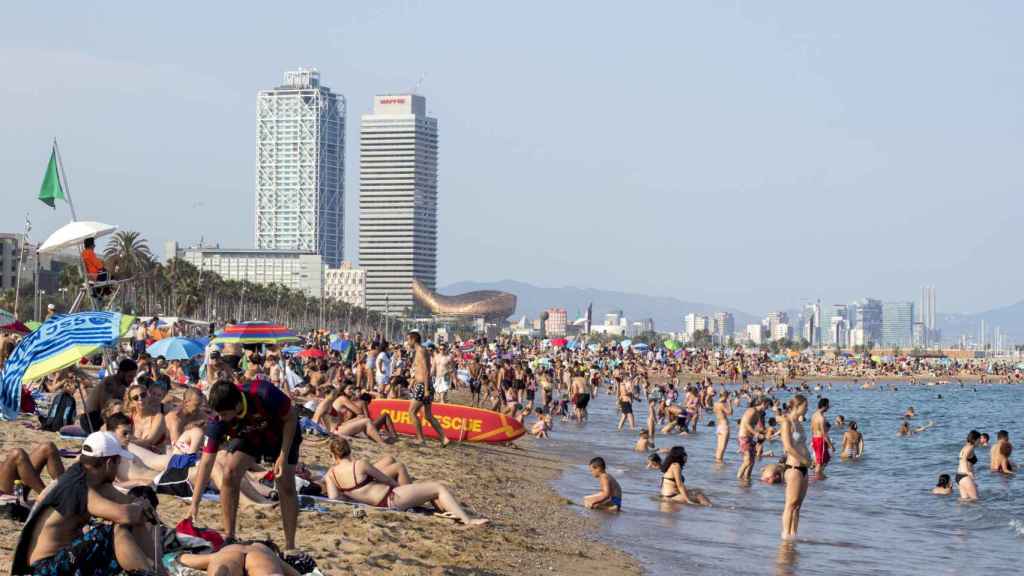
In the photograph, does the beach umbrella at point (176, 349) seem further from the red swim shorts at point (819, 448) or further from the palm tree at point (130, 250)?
the palm tree at point (130, 250)

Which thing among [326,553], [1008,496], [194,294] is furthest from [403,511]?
[194,294]

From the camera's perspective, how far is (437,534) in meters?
10.1

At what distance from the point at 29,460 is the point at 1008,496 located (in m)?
16.7

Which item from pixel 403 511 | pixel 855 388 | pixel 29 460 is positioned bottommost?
pixel 855 388

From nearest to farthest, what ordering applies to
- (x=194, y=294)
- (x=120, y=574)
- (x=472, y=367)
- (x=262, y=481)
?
1. (x=120, y=574)
2. (x=262, y=481)
3. (x=472, y=367)
4. (x=194, y=294)

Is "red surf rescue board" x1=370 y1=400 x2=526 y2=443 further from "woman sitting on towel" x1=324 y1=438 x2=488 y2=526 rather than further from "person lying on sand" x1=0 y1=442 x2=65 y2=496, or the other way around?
"person lying on sand" x1=0 y1=442 x2=65 y2=496

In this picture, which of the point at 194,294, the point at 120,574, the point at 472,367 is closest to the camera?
the point at 120,574

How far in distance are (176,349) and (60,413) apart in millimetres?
8890

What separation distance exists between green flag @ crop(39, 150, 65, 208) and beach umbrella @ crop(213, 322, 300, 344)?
16.1 ft

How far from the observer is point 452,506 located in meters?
10.9

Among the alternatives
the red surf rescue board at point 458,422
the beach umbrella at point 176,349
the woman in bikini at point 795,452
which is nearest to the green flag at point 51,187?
the beach umbrella at point 176,349

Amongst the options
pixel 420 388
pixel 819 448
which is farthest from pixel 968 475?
pixel 420 388

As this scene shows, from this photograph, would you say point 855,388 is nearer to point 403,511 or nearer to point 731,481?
point 731,481

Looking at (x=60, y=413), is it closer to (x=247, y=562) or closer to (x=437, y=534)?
(x=437, y=534)
